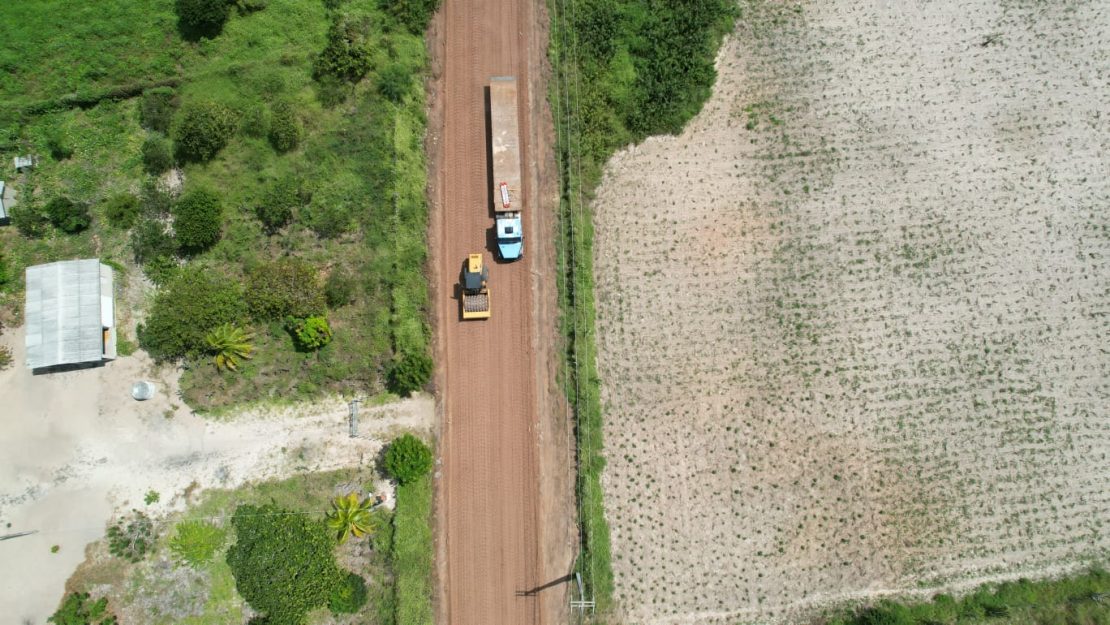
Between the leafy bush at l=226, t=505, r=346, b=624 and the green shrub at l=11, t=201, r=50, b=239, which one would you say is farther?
the green shrub at l=11, t=201, r=50, b=239

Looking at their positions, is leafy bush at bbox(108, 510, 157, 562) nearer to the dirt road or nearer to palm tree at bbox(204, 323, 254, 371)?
palm tree at bbox(204, 323, 254, 371)

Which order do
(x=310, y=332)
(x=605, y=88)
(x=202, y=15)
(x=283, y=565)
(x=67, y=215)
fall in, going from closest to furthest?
(x=283, y=565) → (x=310, y=332) → (x=67, y=215) → (x=202, y=15) → (x=605, y=88)

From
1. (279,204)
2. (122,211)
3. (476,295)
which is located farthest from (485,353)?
(122,211)

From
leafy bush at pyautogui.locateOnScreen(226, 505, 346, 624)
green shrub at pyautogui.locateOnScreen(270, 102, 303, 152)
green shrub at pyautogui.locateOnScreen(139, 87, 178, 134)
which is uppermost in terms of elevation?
green shrub at pyautogui.locateOnScreen(139, 87, 178, 134)

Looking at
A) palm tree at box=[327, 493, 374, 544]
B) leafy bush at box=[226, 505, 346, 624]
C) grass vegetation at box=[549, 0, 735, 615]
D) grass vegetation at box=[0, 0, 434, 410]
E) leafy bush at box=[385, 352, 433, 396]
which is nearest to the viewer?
leafy bush at box=[226, 505, 346, 624]

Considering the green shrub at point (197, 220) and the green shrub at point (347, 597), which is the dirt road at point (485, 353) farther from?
the green shrub at point (197, 220)


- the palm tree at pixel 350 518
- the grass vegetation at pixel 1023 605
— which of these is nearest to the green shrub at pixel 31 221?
the palm tree at pixel 350 518

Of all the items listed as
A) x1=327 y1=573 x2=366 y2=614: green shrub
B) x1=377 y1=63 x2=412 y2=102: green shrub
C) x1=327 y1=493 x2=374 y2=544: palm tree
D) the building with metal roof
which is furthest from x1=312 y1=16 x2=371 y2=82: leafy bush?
x1=327 y1=573 x2=366 y2=614: green shrub

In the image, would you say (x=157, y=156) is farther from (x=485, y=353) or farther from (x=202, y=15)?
(x=485, y=353)
